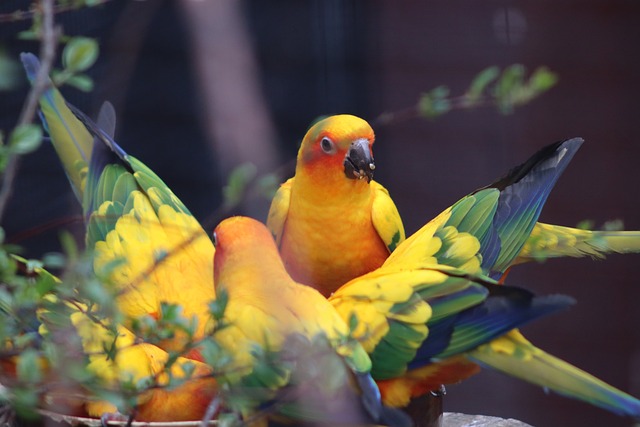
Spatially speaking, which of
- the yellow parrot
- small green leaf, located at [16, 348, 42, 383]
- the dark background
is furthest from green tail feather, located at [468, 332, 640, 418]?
the dark background

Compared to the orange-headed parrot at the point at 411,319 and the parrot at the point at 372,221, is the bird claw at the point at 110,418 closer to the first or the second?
the orange-headed parrot at the point at 411,319

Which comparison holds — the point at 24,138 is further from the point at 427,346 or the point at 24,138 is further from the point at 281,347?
the point at 427,346

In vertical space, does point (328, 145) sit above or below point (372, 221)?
above

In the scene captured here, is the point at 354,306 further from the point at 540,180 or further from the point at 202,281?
the point at 540,180

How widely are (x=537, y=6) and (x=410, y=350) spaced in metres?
1.66

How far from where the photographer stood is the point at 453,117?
99.8 inches

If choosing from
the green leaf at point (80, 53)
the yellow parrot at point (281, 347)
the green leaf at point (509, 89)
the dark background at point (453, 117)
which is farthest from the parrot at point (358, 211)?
the dark background at point (453, 117)

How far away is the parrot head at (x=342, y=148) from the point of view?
3.97 ft

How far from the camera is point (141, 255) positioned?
116 cm

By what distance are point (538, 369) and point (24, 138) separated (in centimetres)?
70

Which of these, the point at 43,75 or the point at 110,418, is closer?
the point at 43,75

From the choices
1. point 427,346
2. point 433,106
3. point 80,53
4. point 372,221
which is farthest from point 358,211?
point 80,53

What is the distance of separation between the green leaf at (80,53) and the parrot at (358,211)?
0.67 m

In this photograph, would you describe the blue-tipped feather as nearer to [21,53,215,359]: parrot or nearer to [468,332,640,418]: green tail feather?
[468,332,640,418]: green tail feather
